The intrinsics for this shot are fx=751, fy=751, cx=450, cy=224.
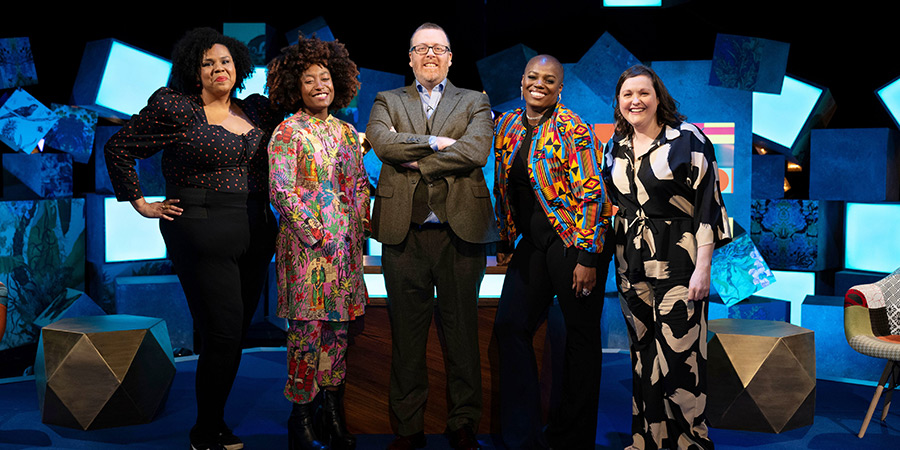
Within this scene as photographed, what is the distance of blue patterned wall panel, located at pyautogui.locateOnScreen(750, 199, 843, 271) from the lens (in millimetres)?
5496

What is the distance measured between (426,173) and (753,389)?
1.87 meters

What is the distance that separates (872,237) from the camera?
5.27 m

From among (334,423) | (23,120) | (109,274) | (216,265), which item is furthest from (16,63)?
(334,423)

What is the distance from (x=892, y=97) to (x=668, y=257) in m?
3.41

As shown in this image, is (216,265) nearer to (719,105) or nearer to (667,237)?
(667,237)

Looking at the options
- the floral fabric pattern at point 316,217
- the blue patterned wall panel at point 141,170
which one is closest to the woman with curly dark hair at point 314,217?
the floral fabric pattern at point 316,217

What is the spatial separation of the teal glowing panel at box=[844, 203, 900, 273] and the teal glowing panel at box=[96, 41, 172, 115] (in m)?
5.17

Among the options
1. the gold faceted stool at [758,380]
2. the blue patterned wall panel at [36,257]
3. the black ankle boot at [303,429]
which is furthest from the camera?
the blue patterned wall panel at [36,257]

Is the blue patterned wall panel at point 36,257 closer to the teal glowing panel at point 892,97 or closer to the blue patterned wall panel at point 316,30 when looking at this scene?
the blue patterned wall panel at point 316,30

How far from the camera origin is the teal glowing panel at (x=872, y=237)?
16.9 feet

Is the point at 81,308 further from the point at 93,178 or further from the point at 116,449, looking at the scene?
the point at 116,449

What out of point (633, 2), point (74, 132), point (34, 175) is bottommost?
point (34, 175)

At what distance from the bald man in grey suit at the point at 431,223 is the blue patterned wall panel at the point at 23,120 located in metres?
3.65

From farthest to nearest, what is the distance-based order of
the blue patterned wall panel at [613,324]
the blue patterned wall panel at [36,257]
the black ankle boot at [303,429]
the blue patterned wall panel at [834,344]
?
the blue patterned wall panel at [613,324] < the blue patterned wall panel at [36,257] < the blue patterned wall panel at [834,344] < the black ankle boot at [303,429]
